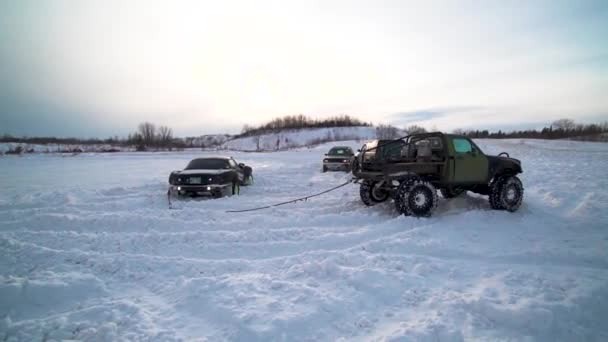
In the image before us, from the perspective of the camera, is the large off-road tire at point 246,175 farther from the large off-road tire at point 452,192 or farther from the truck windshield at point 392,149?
the large off-road tire at point 452,192

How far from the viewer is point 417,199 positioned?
6.29m

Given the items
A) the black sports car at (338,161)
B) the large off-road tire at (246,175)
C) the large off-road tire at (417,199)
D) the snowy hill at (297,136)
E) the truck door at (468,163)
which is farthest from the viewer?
the snowy hill at (297,136)

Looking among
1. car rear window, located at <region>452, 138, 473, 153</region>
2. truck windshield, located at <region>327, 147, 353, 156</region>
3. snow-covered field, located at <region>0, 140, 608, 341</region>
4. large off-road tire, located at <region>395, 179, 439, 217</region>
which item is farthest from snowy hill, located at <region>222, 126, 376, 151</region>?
snow-covered field, located at <region>0, 140, 608, 341</region>

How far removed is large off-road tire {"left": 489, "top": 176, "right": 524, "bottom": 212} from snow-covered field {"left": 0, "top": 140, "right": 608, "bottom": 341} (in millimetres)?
271

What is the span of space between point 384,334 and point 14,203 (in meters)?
9.76

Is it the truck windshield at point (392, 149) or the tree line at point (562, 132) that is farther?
the tree line at point (562, 132)

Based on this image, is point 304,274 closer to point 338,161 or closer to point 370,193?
point 370,193

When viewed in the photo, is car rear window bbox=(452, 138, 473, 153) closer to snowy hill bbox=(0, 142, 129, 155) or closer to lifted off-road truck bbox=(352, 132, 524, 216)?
lifted off-road truck bbox=(352, 132, 524, 216)

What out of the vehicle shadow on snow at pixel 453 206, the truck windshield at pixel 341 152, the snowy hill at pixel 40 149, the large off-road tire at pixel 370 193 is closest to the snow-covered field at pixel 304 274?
the vehicle shadow on snow at pixel 453 206

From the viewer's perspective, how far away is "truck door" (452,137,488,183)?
668 centimetres

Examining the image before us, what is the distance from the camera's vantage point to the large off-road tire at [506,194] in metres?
6.77

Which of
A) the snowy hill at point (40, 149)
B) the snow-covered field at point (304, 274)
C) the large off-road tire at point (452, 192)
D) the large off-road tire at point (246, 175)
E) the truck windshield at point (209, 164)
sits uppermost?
the snowy hill at point (40, 149)

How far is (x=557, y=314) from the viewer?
281 cm

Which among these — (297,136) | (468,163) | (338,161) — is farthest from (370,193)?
(297,136)
